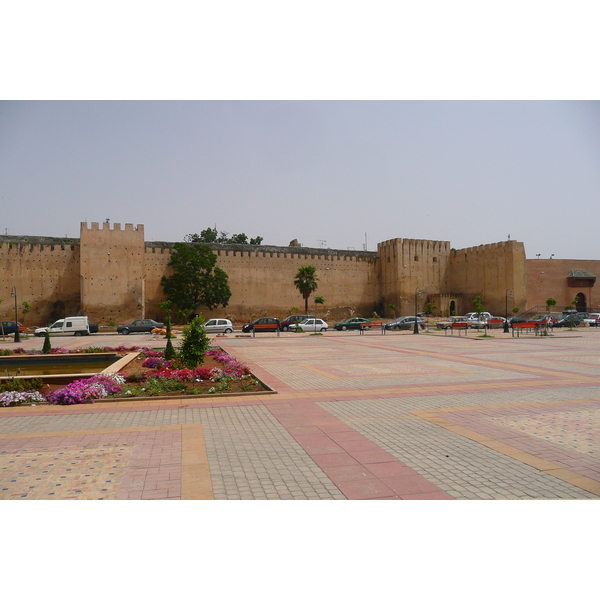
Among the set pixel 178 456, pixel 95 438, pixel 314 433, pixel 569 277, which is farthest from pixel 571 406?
pixel 569 277

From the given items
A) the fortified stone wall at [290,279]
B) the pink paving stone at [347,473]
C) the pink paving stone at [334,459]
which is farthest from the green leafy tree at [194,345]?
the fortified stone wall at [290,279]

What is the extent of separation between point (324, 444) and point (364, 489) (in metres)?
1.31

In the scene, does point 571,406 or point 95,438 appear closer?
point 95,438

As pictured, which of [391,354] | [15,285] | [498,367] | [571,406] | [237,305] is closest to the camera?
[571,406]

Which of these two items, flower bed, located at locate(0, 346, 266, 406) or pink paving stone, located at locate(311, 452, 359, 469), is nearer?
pink paving stone, located at locate(311, 452, 359, 469)

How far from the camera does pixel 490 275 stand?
141ft

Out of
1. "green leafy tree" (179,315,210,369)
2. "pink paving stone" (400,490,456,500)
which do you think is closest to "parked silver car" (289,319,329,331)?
"green leafy tree" (179,315,210,369)

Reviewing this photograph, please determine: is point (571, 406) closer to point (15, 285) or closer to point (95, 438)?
point (95, 438)

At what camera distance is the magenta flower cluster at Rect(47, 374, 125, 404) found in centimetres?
757

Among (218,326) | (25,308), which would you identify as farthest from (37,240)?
(218,326)

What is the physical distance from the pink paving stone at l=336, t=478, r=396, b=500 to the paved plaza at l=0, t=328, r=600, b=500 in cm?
2

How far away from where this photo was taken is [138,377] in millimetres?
9664

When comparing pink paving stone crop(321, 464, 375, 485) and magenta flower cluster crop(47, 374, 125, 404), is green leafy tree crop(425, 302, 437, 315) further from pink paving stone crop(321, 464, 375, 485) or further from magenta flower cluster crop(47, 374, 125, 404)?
pink paving stone crop(321, 464, 375, 485)

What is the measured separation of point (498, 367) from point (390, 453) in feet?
25.4
